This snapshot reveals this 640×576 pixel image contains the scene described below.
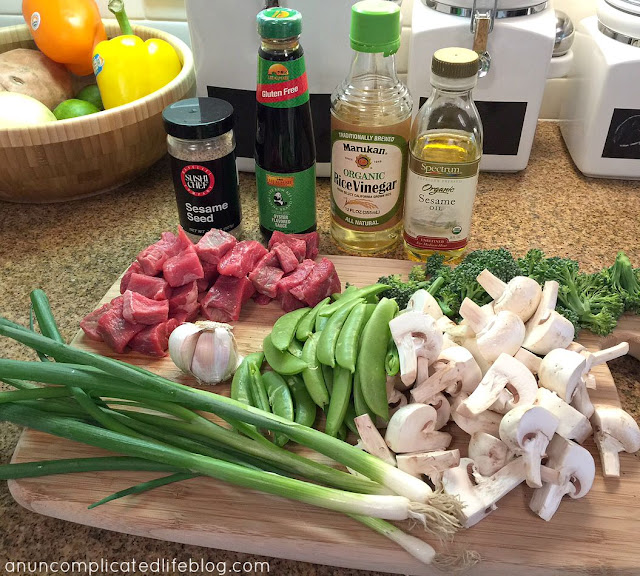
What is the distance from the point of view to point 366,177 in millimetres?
1355

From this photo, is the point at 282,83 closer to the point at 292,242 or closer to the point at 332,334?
the point at 292,242

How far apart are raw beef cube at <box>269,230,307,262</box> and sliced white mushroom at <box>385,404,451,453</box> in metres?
0.49

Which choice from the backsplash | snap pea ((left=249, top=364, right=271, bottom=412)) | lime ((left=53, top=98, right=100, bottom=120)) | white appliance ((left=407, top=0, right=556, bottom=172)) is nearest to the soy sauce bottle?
white appliance ((left=407, top=0, right=556, bottom=172))

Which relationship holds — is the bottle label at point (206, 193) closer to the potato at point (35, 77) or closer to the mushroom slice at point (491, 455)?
the potato at point (35, 77)

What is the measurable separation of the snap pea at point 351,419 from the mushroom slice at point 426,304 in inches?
8.8

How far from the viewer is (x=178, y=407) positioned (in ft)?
3.32

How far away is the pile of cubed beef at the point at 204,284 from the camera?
1.23 m

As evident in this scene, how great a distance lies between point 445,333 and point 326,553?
1.52 feet

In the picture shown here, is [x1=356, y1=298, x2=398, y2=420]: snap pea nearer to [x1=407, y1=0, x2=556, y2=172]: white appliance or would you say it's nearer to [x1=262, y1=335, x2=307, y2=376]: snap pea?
[x1=262, y1=335, x2=307, y2=376]: snap pea

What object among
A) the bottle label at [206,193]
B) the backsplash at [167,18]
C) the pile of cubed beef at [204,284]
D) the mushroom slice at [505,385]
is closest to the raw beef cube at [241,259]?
the pile of cubed beef at [204,284]

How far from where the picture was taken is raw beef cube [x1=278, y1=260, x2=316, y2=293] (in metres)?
1.30

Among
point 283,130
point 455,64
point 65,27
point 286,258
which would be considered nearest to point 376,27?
point 455,64

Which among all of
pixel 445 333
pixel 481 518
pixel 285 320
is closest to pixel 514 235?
pixel 445 333

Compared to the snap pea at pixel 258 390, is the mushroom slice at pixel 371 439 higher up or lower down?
higher up
